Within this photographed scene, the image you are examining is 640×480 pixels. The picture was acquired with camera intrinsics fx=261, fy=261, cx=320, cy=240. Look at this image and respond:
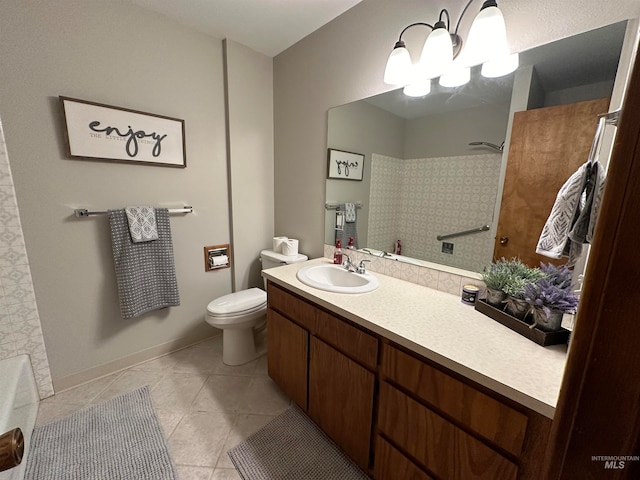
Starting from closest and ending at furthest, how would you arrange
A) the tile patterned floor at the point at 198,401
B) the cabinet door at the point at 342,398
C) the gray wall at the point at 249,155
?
the cabinet door at the point at 342,398 < the tile patterned floor at the point at 198,401 < the gray wall at the point at 249,155

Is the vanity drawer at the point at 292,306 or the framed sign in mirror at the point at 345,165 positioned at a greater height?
the framed sign in mirror at the point at 345,165

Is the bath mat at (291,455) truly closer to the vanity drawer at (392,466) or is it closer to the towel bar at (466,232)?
the vanity drawer at (392,466)

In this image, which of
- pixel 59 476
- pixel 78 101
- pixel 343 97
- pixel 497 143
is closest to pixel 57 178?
pixel 78 101

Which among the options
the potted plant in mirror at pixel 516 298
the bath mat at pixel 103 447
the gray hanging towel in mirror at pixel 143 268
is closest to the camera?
the potted plant in mirror at pixel 516 298

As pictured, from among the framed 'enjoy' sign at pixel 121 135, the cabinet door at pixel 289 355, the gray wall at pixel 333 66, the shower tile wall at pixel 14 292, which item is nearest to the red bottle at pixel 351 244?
the gray wall at pixel 333 66

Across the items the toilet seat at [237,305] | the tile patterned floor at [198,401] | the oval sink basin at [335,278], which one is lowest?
the tile patterned floor at [198,401]

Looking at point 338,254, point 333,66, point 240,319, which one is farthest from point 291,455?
point 333,66

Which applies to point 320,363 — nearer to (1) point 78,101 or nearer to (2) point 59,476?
(2) point 59,476

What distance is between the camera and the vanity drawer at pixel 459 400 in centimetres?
70

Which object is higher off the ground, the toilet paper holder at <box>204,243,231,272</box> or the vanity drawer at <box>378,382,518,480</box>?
the toilet paper holder at <box>204,243,231,272</box>

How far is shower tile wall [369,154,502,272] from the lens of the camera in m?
1.24

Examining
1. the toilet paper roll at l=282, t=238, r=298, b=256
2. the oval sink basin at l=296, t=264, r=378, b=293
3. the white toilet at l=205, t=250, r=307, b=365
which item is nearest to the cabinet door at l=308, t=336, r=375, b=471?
the oval sink basin at l=296, t=264, r=378, b=293

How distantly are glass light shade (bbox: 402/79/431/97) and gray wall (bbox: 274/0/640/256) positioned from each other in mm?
138
